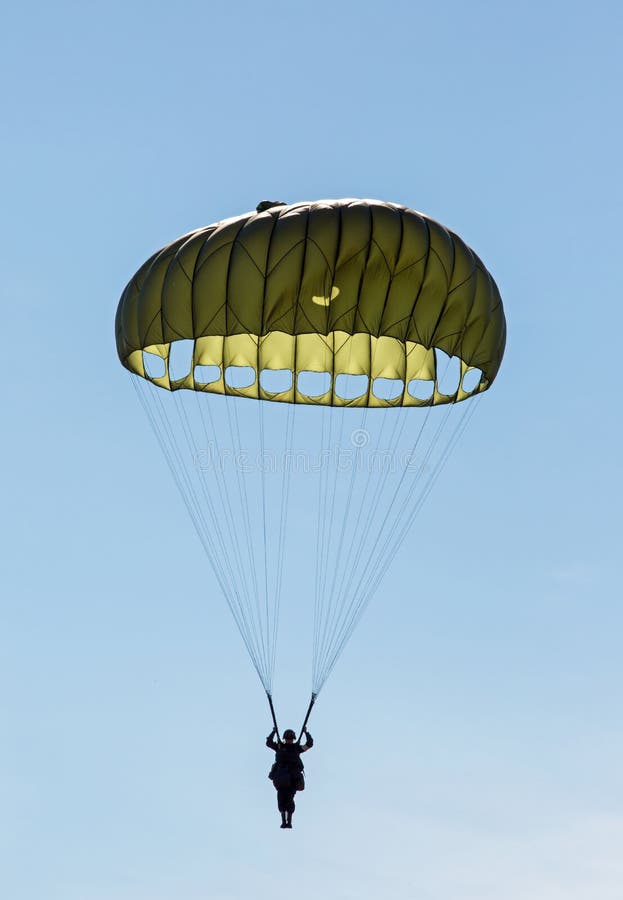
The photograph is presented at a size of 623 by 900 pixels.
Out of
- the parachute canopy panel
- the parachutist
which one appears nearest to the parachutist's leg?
the parachutist

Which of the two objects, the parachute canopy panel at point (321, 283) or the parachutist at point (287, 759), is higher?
the parachute canopy panel at point (321, 283)

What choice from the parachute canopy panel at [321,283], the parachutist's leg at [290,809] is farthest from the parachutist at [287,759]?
the parachute canopy panel at [321,283]

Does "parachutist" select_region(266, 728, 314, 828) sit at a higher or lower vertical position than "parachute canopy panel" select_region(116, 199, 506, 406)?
lower

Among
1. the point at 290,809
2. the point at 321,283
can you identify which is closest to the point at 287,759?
the point at 290,809

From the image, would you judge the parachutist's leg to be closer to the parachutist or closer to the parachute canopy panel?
the parachutist

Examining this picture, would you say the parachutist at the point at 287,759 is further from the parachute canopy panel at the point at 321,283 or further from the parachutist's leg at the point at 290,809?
the parachute canopy panel at the point at 321,283

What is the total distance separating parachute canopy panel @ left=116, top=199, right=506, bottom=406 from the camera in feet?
116

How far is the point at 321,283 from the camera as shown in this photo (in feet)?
116

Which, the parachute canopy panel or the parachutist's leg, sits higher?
the parachute canopy panel

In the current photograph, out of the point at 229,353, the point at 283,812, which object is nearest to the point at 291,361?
the point at 229,353

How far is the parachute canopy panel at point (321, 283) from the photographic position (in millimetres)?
35469

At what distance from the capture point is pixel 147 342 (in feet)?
121

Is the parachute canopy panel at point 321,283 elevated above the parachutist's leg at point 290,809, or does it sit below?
above

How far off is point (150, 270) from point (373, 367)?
4.64m
